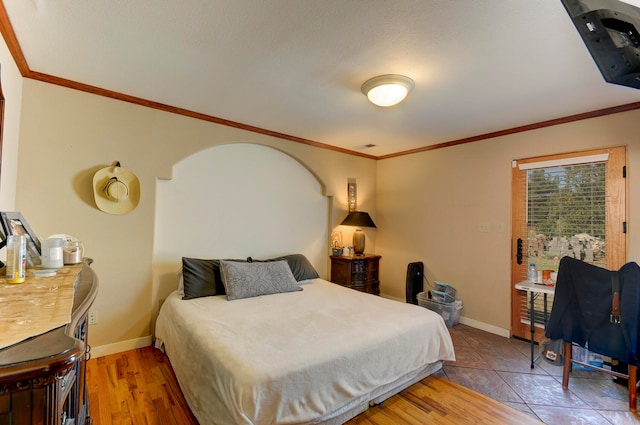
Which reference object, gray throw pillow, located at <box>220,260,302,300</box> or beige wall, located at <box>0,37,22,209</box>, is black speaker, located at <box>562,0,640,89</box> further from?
beige wall, located at <box>0,37,22,209</box>

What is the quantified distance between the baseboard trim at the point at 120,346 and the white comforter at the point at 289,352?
22cm

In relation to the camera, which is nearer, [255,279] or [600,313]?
[600,313]

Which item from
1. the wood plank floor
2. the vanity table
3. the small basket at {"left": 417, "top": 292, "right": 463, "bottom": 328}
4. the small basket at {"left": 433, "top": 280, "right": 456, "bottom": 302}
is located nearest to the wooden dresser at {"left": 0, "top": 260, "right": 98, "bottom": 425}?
the wood plank floor

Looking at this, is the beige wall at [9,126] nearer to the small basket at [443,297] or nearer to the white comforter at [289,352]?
the white comforter at [289,352]

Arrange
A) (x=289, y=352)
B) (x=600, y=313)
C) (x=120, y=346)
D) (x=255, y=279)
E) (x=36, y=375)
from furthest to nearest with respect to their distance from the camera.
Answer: (x=255, y=279) < (x=120, y=346) < (x=600, y=313) < (x=289, y=352) < (x=36, y=375)

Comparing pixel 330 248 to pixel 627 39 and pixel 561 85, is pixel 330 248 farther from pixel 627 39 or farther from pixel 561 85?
pixel 627 39

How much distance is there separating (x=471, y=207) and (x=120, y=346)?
13.5 feet

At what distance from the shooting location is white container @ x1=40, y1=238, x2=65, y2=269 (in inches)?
58.9

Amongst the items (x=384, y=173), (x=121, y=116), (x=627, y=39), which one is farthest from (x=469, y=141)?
(x=121, y=116)

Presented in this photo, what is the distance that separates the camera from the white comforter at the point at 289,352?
4.89 feet

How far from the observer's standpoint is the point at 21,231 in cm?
158

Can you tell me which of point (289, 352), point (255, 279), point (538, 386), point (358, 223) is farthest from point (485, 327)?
point (289, 352)

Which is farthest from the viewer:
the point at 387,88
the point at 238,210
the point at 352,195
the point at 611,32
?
the point at 352,195

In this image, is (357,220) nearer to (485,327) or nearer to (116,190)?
(485,327)
